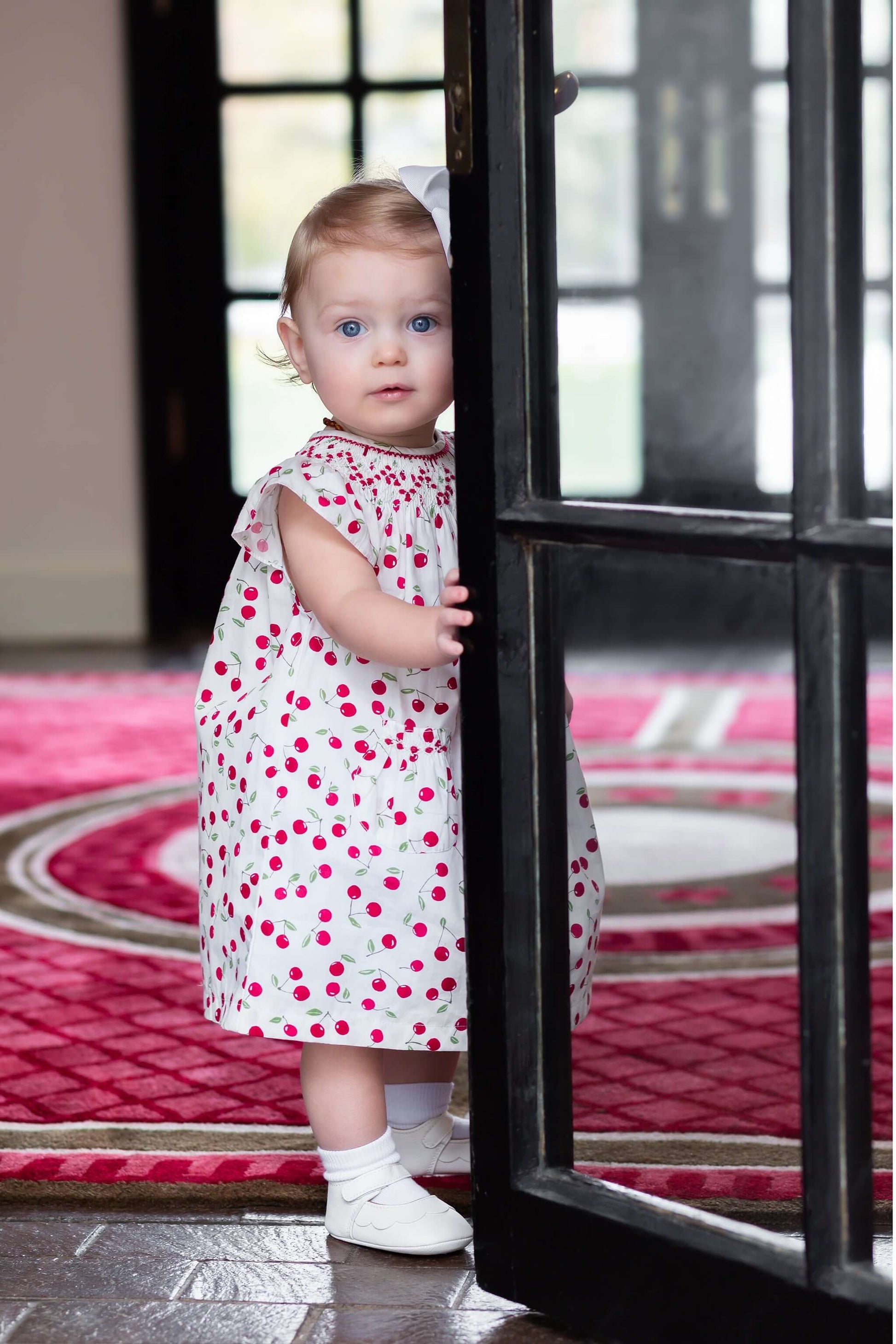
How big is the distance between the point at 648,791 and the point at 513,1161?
2286mm

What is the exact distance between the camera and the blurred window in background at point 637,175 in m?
5.94

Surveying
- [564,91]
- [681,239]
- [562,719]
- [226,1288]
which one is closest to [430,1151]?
[226,1288]

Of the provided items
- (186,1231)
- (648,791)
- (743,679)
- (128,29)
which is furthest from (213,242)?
(186,1231)

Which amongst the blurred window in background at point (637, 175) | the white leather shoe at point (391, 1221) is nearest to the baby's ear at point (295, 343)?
the white leather shoe at point (391, 1221)

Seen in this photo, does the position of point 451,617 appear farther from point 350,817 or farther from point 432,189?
point 432,189

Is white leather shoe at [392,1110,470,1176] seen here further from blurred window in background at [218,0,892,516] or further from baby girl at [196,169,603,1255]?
A: blurred window in background at [218,0,892,516]

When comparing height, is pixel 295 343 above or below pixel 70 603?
above

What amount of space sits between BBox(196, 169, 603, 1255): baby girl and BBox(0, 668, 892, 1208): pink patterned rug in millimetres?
208

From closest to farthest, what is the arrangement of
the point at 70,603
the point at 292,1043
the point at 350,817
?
the point at 350,817 → the point at 292,1043 → the point at 70,603

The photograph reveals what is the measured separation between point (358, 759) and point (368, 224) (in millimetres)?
472

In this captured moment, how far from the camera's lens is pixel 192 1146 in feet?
6.08

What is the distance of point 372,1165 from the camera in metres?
1.62

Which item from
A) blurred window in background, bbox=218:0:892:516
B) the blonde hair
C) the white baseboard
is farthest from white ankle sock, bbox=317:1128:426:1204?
the white baseboard

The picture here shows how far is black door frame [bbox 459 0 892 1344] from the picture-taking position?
1.18 metres
